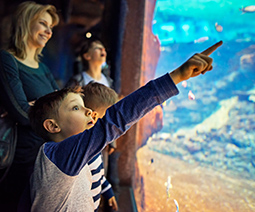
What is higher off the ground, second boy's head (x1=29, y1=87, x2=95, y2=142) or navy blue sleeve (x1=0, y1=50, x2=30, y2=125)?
navy blue sleeve (x1=0, y1=50, x2=30, y2=125)

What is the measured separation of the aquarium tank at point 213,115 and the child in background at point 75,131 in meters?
Answer: 0.19

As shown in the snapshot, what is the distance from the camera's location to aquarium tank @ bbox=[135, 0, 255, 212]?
73 centimetres

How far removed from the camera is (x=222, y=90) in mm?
840

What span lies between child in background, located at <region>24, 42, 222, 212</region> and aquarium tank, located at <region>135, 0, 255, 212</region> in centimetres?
19

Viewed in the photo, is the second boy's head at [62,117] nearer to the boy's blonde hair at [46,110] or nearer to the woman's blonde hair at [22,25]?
the boy's blonde hair at [46,110]

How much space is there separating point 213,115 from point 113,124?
441mm

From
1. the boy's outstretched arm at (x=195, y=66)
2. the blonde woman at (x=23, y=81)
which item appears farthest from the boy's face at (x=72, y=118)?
the blonde woman at (x=23, y=81)

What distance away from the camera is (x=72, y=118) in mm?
889

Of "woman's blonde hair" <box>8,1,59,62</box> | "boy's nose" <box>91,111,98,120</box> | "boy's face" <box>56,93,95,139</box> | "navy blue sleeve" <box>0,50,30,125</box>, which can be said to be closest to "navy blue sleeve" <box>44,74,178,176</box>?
"boy's face" <box>56,93,95,139</box>

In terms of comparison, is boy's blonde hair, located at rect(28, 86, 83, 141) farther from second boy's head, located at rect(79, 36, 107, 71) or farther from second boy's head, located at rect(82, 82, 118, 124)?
second boy's head, located at rect(79, 36, 107, 71)

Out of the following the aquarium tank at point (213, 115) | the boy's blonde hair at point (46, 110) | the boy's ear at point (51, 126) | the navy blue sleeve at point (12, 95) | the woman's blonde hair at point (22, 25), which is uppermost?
the woman's blonde hair at point (22, 25)

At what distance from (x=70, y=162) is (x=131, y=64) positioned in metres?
1.81

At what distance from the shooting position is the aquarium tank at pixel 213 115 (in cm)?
73

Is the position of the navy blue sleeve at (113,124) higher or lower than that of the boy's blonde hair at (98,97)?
lower
